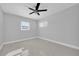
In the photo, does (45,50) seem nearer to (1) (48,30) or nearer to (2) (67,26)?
(2) (67,26)

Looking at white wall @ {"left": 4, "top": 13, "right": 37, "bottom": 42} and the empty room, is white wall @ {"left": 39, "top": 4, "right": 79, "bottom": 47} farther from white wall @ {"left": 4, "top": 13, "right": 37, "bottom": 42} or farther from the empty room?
white wall @ {"left": 4, "top": 13, "right": 37, "bottom": 42}

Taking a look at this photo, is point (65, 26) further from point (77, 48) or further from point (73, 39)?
point (77, 48)

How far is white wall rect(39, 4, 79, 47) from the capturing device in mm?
2887

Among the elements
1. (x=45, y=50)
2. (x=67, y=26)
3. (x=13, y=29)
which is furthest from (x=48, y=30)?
(x=13, y=29)

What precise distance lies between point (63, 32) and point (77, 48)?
1.12 m

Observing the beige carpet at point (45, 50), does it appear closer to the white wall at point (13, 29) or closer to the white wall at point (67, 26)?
the white wall at point (67, 26)

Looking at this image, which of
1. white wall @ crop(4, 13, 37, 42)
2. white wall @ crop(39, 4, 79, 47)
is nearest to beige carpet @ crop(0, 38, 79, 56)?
white wall @ crop(39, 4, 79, 47)

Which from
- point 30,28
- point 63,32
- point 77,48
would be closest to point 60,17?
point 63,32

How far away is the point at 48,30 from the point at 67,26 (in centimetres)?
193

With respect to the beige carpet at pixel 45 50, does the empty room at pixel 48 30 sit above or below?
above

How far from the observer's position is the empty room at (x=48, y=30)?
100 inches

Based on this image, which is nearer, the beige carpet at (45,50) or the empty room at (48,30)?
the beige carpet at (45,50)

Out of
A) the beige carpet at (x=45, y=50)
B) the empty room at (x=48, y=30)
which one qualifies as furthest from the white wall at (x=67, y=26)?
the beige carpet at (x=45, y=50)

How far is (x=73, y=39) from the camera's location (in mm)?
2996
